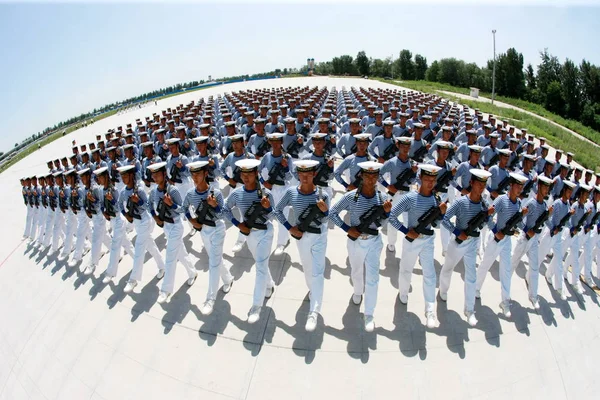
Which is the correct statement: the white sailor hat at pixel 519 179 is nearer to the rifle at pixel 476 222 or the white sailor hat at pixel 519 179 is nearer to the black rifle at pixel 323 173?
the rifle at pixel 476 222

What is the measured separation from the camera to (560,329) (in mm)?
5707

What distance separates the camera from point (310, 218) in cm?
501

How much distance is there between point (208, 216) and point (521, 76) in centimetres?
8234

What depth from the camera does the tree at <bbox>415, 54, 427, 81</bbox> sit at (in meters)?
87.8

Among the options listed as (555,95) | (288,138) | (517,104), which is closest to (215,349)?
(288,138)

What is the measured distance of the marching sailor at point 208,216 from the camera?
215 inches

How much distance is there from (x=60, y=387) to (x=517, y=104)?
52348mm

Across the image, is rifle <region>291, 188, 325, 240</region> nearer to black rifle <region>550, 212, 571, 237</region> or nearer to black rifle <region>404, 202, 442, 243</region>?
black rifle <region>404, 202, 442, 243</region>

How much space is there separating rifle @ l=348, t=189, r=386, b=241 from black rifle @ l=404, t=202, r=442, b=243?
615 millimetres

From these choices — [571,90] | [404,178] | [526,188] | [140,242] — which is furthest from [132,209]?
[571,90]

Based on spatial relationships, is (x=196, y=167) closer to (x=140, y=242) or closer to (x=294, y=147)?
(x=140, y=242)

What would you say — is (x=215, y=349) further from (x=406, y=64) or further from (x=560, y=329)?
(x=406, y=64)

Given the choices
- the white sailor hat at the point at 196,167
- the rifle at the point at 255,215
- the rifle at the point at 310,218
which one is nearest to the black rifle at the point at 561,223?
the rifle at the point at 310,218

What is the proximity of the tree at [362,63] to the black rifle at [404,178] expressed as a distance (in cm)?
7991
